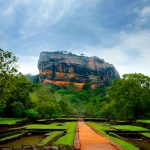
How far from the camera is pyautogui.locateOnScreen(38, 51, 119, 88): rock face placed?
616 feet

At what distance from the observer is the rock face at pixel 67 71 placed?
18762 centimetres

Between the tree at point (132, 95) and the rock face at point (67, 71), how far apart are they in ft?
410

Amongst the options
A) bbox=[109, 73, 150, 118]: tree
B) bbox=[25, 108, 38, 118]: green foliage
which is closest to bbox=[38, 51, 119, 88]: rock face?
bbox=[109, 73, 150, 118]: tree

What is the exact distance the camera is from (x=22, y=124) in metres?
38.1

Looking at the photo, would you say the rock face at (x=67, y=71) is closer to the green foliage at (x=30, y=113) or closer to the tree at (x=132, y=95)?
the tree at (x=132, y=95)

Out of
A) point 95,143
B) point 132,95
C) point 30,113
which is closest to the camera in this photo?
point 95,143

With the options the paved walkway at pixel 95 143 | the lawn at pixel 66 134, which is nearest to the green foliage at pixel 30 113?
the lawn at pixel 66 134

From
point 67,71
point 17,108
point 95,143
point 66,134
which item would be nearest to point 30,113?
point 17,108

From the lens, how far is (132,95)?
188ft

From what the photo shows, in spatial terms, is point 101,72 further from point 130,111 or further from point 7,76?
point 7,76

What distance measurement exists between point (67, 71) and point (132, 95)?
13367 centimetres

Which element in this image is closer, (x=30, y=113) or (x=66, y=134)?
(x=66, y=134)

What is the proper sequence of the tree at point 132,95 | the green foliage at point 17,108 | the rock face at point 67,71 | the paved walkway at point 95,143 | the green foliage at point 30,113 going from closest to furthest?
the paved walkway at point 95,143 → the green foliage at point 17,108 → the green foliage at point 30,113 → the tree at point 132,95 → the rock face at point 67,71

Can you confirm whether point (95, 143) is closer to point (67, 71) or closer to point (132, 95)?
point (132, 95)
